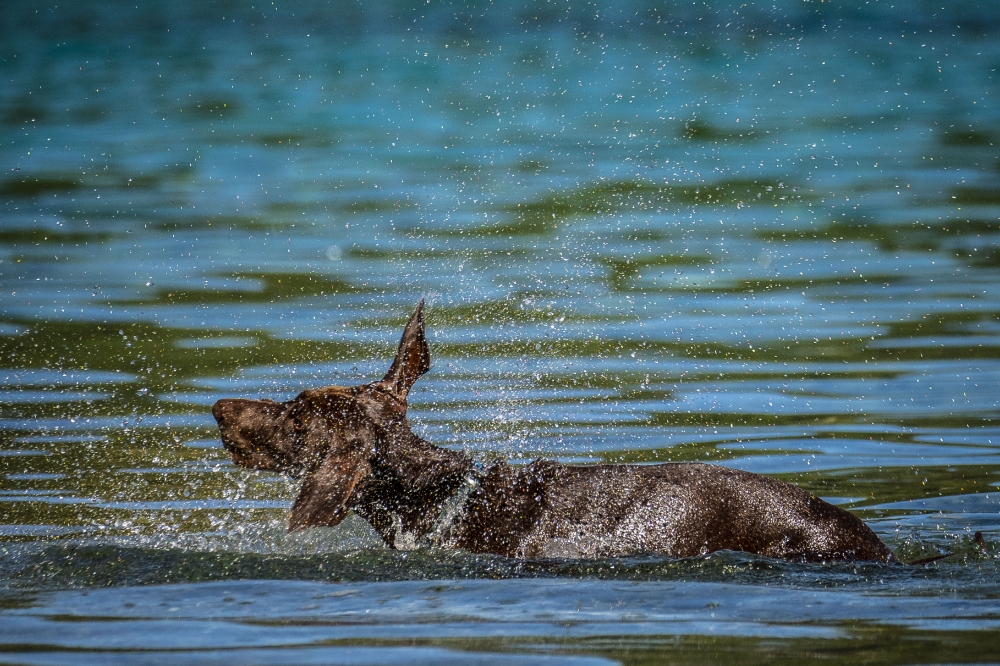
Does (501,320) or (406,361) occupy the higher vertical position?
(501,320)

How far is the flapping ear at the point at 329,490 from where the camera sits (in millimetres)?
7582

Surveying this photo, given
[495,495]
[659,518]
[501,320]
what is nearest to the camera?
[659,518]

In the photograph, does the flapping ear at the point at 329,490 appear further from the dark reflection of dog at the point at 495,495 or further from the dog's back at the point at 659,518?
the dog's back at the point at 659,518

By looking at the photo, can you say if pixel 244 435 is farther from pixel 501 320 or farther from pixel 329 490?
pixel 501 320

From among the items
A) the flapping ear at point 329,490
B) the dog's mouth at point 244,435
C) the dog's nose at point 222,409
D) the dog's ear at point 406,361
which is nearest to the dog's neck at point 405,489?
the flapping ear at point 329,490

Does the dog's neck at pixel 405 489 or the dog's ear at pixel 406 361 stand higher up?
the dog's ear at pixel 406 361

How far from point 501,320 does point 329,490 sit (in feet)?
20.3

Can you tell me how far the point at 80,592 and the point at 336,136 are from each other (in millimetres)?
18089

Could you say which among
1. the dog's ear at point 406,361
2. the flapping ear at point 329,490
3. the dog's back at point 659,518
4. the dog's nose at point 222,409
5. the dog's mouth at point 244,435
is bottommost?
Answer: the dog's back at point 659,518

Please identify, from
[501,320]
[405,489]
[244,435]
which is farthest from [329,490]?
[501,320]

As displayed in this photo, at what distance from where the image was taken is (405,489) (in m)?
8.19

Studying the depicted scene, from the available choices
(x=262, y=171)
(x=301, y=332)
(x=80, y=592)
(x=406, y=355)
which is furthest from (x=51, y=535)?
(x=262, y=171)

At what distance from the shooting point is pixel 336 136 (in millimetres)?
24922

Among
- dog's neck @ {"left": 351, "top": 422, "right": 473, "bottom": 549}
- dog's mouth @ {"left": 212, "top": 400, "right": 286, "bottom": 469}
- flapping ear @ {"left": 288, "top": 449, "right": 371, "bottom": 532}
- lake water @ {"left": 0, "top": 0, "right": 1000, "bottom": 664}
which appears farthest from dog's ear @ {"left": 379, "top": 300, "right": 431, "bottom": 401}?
lake water @ {"left": 0, "top": 0, "right": 1000, "bottom": 664}
